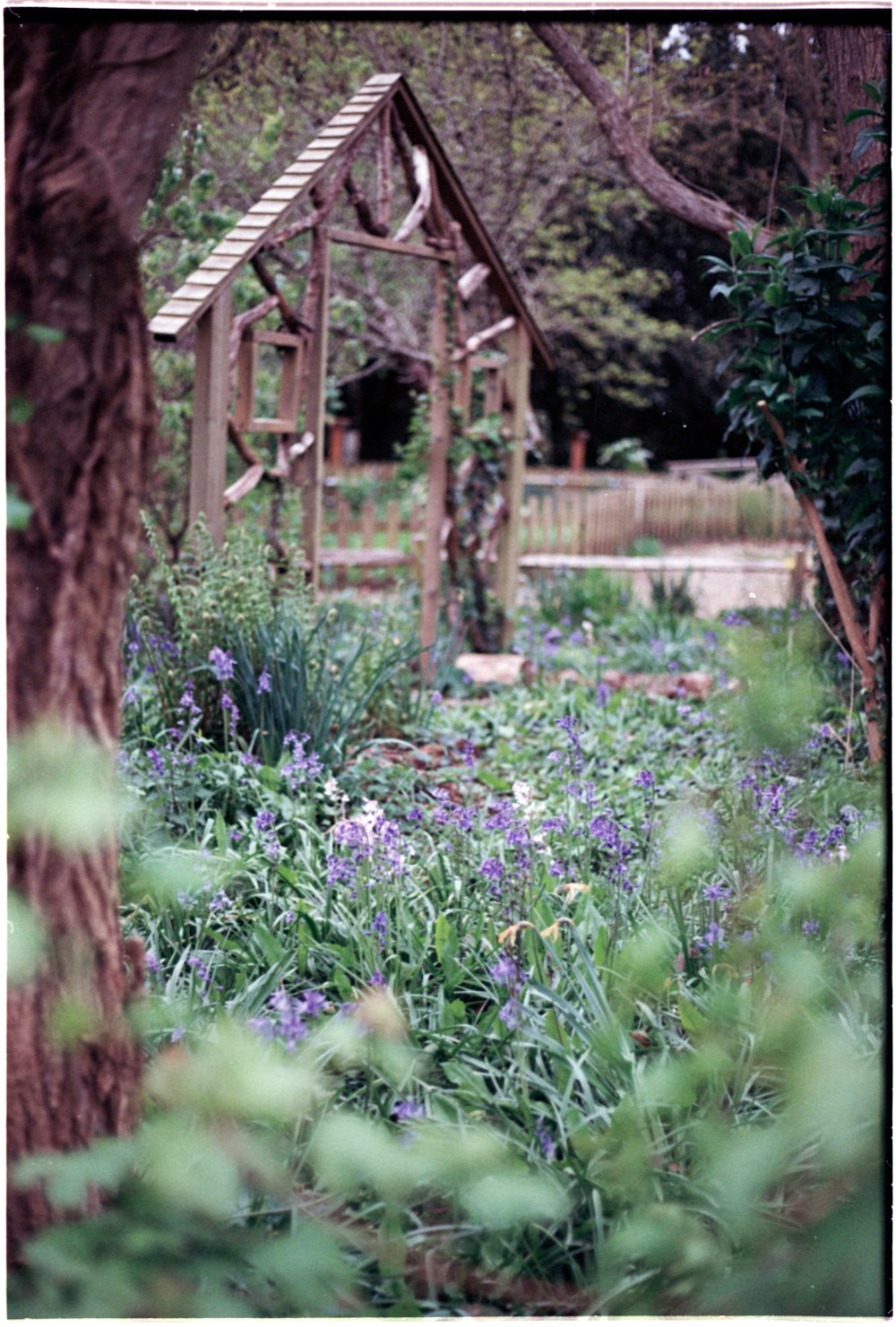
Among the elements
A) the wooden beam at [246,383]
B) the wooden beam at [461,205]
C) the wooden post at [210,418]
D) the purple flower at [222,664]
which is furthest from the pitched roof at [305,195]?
the purple flower at [222,664]

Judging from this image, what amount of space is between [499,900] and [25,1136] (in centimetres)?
117

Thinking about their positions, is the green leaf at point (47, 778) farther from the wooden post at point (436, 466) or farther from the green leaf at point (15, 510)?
the wooden post at point (436, 466)

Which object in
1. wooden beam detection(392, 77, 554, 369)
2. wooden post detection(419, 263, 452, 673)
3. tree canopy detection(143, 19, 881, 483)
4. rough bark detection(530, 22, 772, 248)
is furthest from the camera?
wooden post detection(419, 263, 452, 673)

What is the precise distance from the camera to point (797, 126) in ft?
25.8

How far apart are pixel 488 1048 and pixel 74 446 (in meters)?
1.29

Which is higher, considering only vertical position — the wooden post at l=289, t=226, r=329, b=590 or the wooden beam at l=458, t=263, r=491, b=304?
the wooden beam at l=458, t=263, r=491, b=304

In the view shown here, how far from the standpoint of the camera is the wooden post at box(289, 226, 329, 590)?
17.7ft

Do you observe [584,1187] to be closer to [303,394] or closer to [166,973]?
[166,973]

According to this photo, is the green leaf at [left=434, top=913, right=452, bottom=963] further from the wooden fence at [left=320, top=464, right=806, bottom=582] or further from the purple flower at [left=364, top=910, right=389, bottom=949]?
the wooden fence at [left=320, top=464, right=806, bottom=582]

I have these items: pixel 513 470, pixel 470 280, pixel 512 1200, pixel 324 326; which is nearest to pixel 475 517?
pixel 513 470

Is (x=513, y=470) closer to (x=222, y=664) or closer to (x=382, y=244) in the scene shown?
(x=382, y=244)

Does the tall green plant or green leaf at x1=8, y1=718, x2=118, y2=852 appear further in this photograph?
the tall green plant

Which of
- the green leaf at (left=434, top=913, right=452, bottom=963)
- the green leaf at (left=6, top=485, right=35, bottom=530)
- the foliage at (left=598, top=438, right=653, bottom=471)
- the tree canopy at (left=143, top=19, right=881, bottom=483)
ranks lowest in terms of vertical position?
the green leaf at (left=434, top=913, right=452, bottom=963)

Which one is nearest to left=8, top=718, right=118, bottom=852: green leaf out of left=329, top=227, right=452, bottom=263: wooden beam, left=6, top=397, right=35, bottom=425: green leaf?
left=6, top=397, right=35, bottom=425: green leaf
